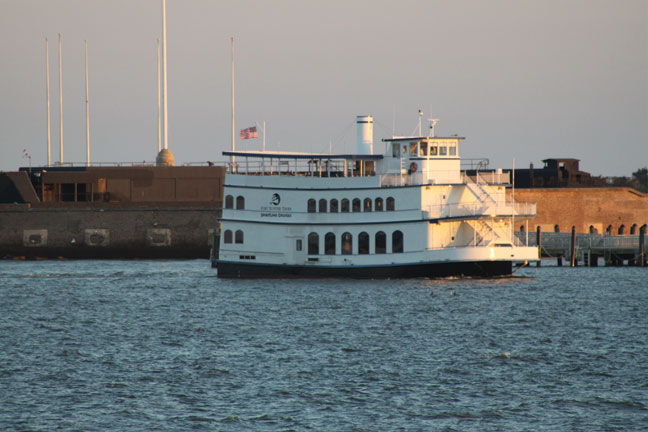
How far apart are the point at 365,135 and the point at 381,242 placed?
27.8 feet

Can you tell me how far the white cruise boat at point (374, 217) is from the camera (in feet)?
174

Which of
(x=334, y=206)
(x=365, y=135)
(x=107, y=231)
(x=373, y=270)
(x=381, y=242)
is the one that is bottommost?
(x=373, y=270)

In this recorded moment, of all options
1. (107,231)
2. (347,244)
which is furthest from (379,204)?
(107,231)

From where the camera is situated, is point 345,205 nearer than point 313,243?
Yes

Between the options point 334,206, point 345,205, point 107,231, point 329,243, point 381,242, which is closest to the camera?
point 381,242

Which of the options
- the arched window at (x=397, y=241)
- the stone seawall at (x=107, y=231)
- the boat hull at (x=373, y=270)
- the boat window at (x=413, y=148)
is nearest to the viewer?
the boat hull at (x=373, y=270)

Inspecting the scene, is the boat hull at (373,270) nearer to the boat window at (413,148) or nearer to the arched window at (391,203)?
the arched window at (391,203)

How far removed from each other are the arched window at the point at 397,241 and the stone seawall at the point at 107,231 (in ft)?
114

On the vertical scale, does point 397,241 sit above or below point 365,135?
below

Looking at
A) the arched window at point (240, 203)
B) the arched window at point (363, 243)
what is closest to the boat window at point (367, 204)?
the arched window at point (363, 243)

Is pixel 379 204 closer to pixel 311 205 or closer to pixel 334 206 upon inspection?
pixel 334 206

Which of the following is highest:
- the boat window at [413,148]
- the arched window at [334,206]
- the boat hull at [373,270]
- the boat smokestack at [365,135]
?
the boat smokestack at [365,135]

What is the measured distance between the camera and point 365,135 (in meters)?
59.8

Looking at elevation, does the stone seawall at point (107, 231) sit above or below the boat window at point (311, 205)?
below
